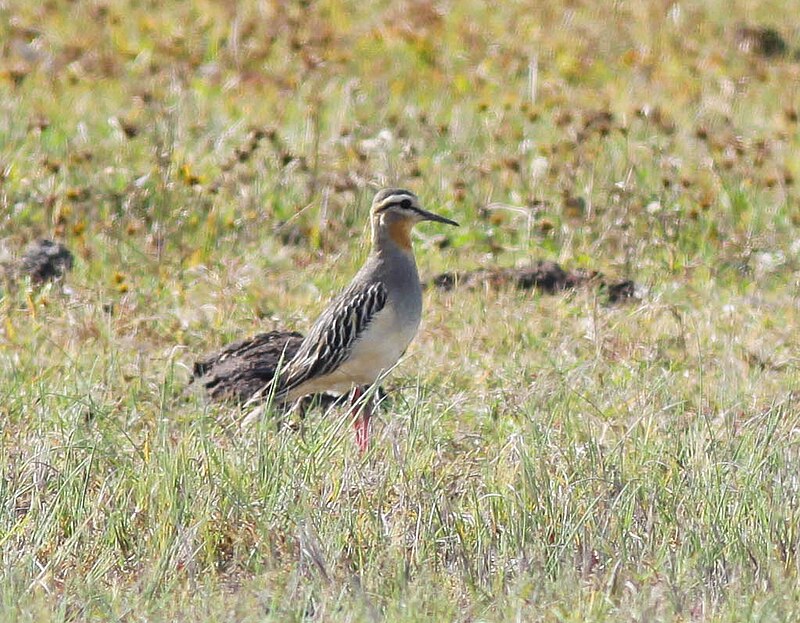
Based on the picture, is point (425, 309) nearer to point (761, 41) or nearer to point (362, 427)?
point (362, 427)

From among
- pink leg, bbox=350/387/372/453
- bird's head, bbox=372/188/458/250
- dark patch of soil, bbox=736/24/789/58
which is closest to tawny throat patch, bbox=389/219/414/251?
bird's head, bbox=372/188/458/250

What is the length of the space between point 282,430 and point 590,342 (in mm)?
2476

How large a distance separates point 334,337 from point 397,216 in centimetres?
69

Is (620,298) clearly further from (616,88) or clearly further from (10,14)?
(10,14)

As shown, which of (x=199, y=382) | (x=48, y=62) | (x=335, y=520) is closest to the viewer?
(x=335, y=520)

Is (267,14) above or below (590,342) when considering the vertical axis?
above

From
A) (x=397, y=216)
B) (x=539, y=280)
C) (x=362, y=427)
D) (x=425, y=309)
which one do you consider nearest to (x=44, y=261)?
(x=425, y=309)

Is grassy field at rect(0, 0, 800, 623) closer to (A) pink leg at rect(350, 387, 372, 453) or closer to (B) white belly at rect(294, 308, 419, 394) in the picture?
(A) pink leg at rect(350, 387, 372, 453)

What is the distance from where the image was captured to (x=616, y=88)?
489 inches

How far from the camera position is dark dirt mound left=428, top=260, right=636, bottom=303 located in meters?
8.94

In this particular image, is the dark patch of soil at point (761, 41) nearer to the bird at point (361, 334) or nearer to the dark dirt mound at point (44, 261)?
the dark dirt mound at point (44, 261)

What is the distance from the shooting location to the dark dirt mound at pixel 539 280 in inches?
352

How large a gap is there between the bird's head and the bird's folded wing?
0.32 metres

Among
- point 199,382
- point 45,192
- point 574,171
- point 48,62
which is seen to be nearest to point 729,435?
point 199,382
